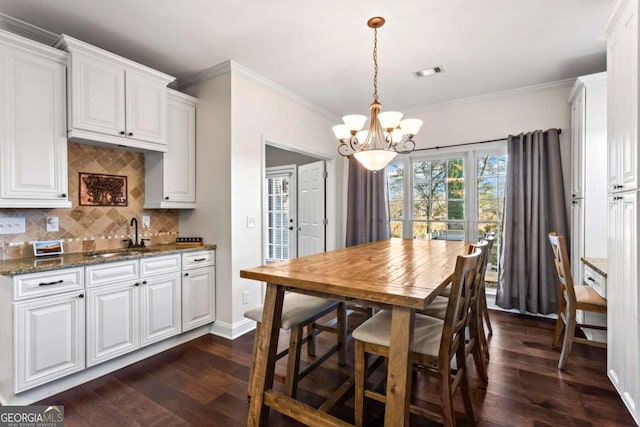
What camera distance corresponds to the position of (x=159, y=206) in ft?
9.75

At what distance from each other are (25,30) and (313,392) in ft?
11.1

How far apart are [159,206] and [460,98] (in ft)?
12.1

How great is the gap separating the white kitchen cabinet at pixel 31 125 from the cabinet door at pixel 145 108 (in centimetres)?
44

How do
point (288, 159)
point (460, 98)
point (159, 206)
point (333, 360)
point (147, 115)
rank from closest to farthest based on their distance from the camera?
point (333, 360), point (147, 115), point (159, 206), point (460, 98), point (288, 159)

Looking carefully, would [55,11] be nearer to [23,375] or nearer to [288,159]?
[23,375]

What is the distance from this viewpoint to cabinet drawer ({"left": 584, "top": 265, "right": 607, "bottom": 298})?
7.66 ft

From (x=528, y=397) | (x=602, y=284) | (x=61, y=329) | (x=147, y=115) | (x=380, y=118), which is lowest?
(x=528, y=397)

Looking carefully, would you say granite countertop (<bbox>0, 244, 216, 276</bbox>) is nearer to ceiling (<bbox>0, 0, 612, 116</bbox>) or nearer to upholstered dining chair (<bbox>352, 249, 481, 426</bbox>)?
ceiling (<bbox>0, 0, 612, 116</bbox>)

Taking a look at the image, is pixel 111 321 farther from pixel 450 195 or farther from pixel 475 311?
pixel 450 195

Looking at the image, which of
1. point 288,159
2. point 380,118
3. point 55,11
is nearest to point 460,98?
point 380,118

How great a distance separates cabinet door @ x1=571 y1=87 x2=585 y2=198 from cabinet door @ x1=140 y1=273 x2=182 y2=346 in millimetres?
3892

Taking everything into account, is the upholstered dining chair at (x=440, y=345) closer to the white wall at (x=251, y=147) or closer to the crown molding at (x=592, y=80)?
the white wall at (x=251, y=147)

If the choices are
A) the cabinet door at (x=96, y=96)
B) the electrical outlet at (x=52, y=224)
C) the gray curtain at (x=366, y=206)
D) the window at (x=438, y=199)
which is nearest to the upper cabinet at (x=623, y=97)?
the window at (x=438, y=199)

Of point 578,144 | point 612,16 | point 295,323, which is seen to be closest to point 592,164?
point 578,144
